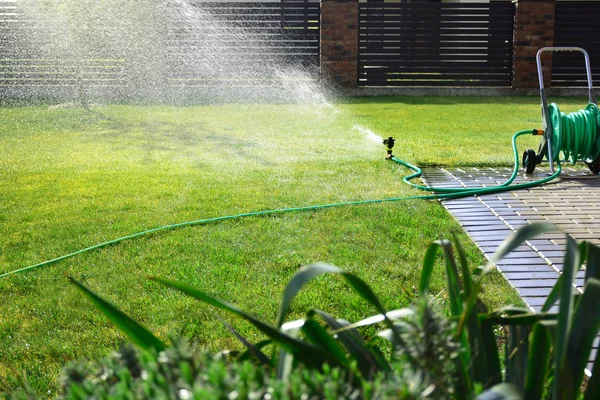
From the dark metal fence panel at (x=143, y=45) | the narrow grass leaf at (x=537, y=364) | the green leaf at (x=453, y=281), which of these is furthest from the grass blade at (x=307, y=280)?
the dark metal fence panel at (x=143, y=45)

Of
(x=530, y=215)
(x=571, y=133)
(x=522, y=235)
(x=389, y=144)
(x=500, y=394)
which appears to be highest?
(x=522, y=235)

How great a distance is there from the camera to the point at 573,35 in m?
15.1

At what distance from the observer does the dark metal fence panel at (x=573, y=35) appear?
15.0m

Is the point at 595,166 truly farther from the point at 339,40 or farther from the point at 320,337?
the point at 339,40

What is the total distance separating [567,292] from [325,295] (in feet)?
6.82

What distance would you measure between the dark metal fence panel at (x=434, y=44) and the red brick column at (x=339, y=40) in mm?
250

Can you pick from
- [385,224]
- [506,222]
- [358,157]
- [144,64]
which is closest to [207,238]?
[385,224]

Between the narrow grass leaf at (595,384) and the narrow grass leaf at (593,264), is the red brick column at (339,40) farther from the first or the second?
the narrow grass leaf at (595,384)

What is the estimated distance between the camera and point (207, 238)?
14.3ft

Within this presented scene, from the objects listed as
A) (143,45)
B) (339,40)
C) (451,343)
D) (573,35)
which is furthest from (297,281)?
(573,35)

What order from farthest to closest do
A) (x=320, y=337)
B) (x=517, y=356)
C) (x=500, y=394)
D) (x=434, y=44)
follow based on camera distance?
(x=434, y=44) → (x=517, y=356) → (x=320, y=337) → (x=500, y=394)

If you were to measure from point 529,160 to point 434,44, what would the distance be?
30.5 ft

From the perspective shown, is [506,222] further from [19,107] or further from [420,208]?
[19,107]

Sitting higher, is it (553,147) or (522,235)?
(522,235)
